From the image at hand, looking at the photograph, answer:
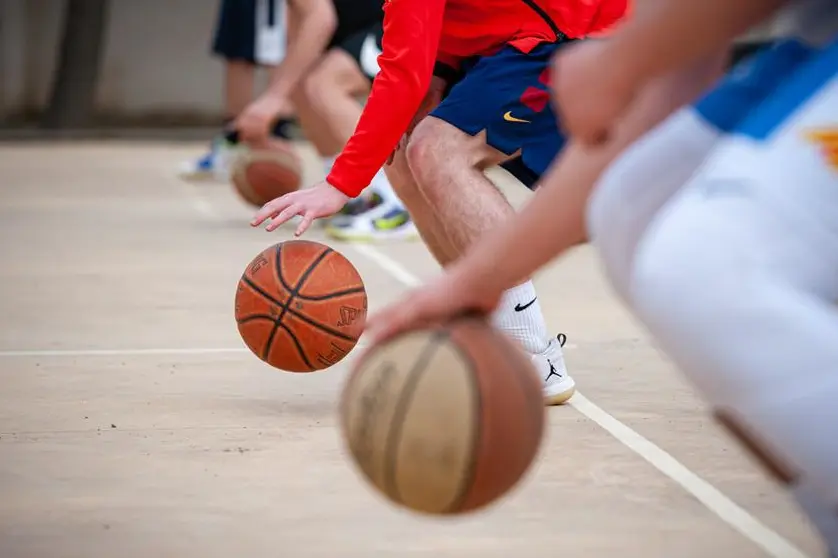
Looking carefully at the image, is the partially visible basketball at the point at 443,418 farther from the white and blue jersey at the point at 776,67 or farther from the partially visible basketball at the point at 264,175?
the partially visible basketball at the point at 264,175

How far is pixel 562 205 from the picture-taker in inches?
86.6

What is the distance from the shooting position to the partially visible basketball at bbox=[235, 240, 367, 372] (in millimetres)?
4109

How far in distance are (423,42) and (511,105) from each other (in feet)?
1.76

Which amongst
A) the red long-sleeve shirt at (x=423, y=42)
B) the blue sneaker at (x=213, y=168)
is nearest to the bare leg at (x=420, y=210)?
the red long-sleeve shirt at (x=423, y=42)

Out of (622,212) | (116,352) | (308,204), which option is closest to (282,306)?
(308,204)

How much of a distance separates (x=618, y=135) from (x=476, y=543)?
97 centimetres

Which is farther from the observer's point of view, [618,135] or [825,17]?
[618,135]

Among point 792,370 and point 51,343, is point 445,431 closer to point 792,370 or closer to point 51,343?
point 792,370

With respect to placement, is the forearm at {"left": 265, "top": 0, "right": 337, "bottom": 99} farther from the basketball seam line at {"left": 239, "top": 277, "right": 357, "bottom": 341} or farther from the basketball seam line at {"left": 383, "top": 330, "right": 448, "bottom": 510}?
the basketball seam line at {"left": 383, "top": 330, "right": 448, "bottom": 510}

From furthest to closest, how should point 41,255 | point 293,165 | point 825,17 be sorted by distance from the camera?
point 293,165, point 41,255, point 825,17

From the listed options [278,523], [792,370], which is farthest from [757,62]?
[278,523]

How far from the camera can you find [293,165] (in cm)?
899

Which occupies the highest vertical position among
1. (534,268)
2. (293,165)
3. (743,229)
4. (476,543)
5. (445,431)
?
(743,229)

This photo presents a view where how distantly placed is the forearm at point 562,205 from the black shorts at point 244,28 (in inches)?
371
